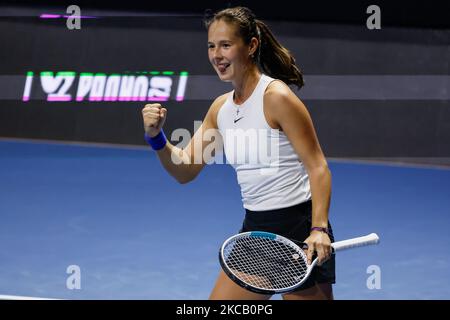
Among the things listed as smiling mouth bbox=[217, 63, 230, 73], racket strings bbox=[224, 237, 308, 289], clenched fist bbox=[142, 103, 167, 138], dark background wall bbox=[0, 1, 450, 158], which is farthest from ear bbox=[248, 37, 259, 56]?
dark background wall bbox=[0, 1, 450, 158]

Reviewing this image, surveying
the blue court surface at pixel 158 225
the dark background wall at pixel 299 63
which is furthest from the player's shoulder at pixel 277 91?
the dark background wall at pixel 299 63

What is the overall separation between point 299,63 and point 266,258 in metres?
6.88

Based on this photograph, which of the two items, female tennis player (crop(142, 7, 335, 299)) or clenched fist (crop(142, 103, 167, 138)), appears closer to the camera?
female tennis player (crop(142, 7, 335, 299))

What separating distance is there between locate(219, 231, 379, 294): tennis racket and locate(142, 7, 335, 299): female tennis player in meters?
0.07

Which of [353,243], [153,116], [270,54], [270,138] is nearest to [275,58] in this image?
[270,54]

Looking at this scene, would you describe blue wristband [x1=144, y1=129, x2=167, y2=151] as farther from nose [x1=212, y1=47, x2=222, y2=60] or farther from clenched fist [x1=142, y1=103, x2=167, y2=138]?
nose [x1=212, y1=47, x2=222, y2=60]

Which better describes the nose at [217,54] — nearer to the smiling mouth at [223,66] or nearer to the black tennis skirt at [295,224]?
the smiling mouth at [223,66]

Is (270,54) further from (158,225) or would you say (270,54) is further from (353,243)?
(158,225)

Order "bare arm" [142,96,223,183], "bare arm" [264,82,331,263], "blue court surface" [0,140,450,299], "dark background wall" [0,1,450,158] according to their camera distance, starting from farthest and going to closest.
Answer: "dark background wall" [0,1,450,158] < "blue court surface" [0,140,450,299] < "bare arm" [142,96,223,183] < "bare arm" [264,82,331,263]

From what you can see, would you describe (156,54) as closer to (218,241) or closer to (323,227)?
(218,241)

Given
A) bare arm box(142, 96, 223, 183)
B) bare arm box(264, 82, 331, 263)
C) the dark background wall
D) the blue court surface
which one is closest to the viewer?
bare arm box(264, 82, 331, 263)

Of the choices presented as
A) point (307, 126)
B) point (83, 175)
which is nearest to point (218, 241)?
point (83, 175)

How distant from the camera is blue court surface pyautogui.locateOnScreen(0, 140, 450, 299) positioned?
5523 mm

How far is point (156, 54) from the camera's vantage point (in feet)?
34.4
